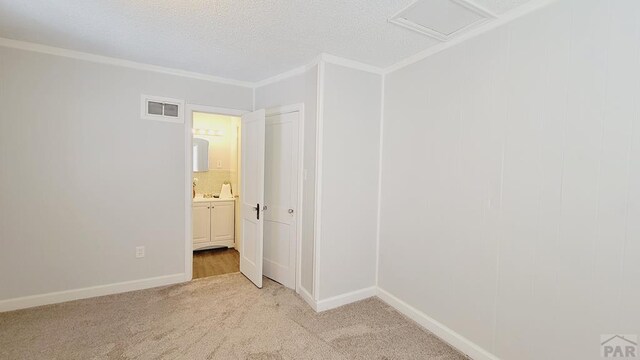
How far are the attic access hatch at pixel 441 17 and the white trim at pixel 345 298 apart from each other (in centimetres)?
254

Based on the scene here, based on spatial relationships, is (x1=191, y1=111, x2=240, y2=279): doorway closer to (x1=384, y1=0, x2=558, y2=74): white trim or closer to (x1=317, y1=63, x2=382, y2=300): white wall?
(x1=317, y1=63, x2=382, y2=300): white wall

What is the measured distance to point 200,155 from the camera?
4766 millimetres

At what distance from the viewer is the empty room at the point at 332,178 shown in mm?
1575

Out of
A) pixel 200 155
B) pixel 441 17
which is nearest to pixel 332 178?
pixel 441 17

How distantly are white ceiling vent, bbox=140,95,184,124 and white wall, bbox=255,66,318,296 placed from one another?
1.27 m

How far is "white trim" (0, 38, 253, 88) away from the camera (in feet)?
8.26

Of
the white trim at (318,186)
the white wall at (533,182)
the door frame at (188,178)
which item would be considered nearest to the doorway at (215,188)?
the door frame at (188,178)

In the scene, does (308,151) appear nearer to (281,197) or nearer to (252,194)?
(281,197)

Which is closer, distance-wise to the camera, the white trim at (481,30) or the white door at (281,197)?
the white trim at (481,30)

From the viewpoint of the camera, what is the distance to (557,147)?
1658mm

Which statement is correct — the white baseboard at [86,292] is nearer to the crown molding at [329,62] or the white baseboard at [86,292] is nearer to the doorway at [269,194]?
the doorway at [269,194]

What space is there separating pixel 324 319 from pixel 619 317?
2.00m

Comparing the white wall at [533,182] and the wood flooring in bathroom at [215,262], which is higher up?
the white wall at [533,182]

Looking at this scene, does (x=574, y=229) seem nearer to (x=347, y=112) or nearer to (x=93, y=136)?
(x=347, y=112)
